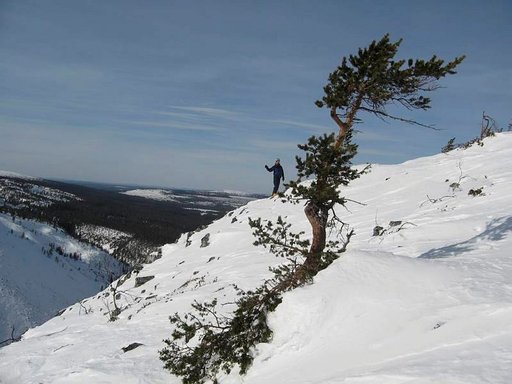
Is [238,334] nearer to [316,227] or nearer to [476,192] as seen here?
[316,227]

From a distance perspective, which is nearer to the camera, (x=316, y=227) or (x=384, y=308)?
(x=384, y=308)

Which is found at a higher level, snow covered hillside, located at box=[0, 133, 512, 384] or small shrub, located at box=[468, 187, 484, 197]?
small shrub, located at box=[468, 187, 484, 197]

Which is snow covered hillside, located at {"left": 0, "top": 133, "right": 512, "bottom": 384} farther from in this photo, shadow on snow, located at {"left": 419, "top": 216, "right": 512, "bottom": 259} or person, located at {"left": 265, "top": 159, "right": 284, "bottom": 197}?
person, located at {"left": 265, "top": 159, "right": 284, "bottom": 197}

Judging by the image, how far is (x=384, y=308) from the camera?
6660mm

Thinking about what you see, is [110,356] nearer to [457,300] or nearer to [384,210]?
[457,300]

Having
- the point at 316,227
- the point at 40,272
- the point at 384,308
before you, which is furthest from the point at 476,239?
the point at 40,272

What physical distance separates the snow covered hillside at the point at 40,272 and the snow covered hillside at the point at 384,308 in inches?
3184

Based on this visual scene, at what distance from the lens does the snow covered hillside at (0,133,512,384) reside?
5.45 meters

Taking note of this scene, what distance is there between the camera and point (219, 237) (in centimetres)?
3089

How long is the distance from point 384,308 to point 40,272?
149958 mm

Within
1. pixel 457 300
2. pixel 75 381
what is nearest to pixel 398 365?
pixel 457 300

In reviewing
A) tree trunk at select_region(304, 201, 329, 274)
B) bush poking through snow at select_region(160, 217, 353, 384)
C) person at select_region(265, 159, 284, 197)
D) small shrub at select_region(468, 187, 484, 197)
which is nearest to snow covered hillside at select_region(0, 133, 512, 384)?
small shrub at select_region(468, 187, 484, 197)

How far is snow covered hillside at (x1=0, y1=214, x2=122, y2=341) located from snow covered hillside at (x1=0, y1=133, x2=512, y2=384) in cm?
8086

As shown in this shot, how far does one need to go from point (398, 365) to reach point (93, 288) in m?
158
